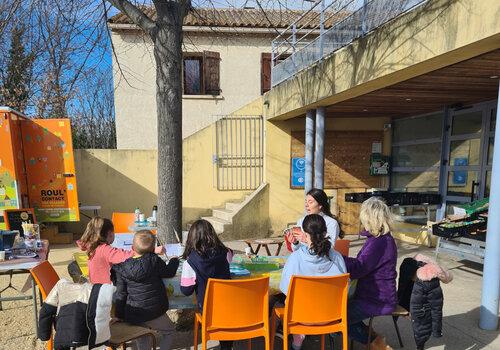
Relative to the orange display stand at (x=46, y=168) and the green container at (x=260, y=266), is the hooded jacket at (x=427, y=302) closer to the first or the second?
the green container at (x=260, y=266)

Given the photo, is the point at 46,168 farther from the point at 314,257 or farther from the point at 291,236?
the point at 314,257

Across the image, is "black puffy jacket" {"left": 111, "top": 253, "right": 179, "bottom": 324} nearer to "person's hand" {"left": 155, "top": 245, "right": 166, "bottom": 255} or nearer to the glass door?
"person's hand" {"left": 155, "top": 245, "right": 166, "bottom": 255}

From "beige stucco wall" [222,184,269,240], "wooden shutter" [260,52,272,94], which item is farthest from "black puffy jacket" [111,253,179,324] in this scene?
"wooden shutter" [260,52,272,94]

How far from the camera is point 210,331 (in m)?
2.30

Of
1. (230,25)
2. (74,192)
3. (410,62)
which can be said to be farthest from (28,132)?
(410,62)

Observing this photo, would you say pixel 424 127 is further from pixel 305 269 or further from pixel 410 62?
pixel 305 269

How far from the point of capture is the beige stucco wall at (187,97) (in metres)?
9.32

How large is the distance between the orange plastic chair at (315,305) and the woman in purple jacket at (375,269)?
242 millimetres

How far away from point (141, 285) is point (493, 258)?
313 centimetres

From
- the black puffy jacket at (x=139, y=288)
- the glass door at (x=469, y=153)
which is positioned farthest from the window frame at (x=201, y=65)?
the black puffy jacket at (x=139, y=288)

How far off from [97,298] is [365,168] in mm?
7242

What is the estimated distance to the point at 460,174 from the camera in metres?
6.61

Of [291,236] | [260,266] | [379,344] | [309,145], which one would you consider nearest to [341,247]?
[291,236]

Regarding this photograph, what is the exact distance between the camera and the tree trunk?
144 inches
